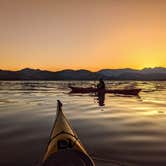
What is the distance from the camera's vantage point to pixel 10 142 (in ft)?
43.6

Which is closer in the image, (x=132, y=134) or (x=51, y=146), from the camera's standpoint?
(x=51, y=146)

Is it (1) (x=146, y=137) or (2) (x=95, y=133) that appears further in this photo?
(2) (x=95, y=133)

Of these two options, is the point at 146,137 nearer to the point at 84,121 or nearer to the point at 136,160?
the point at 136,160

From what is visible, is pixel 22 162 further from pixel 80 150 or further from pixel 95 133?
pixel 95 133

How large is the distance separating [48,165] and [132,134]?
8226mm

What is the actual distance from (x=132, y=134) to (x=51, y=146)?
24.1 ft

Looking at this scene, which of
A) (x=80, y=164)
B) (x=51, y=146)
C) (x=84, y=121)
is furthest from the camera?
(x=84, y=121)

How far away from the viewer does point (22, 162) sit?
10.3 m

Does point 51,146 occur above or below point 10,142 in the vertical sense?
above

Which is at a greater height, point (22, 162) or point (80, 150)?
point (80, 150)

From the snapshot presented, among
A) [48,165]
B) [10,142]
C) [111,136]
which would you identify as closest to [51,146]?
[48,165]

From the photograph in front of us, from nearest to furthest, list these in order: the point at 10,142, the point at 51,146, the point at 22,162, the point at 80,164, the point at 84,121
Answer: the point at 80,164 → the point at 51,146 → the point at 22,162 → the point at 10,142 → the point at 84,121

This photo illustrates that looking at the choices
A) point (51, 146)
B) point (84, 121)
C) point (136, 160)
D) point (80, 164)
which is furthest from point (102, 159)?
point (84, 121)

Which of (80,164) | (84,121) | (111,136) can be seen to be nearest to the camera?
(80,164)
